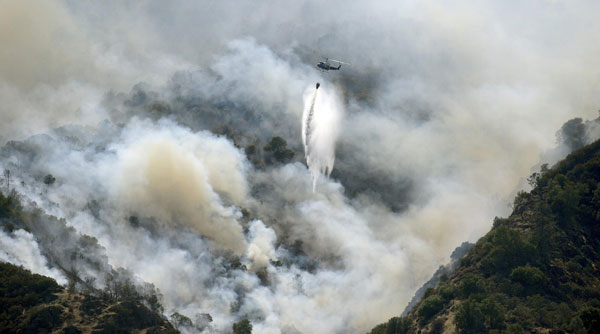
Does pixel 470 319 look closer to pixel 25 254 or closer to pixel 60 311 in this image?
pixel 60 311

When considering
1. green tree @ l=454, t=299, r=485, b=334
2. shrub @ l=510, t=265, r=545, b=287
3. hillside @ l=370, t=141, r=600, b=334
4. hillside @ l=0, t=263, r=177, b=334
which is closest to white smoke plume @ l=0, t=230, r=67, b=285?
hillside @ l=0, t=263, r=177, b=334

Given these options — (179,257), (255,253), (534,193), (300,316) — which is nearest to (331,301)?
(300,316)

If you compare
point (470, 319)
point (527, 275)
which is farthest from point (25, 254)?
point (527, 275)

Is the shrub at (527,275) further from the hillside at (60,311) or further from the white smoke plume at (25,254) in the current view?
the white smoke plume at (25,254)

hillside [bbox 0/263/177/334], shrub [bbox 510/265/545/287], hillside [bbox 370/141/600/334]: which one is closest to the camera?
hillside [bbox 370/141/600/334]

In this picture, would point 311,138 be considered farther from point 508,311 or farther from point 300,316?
point 508,311

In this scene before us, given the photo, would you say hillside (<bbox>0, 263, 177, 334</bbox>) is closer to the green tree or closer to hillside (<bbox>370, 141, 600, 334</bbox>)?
hillside (<bbox>370, 141, 600, 334</bbox>)
